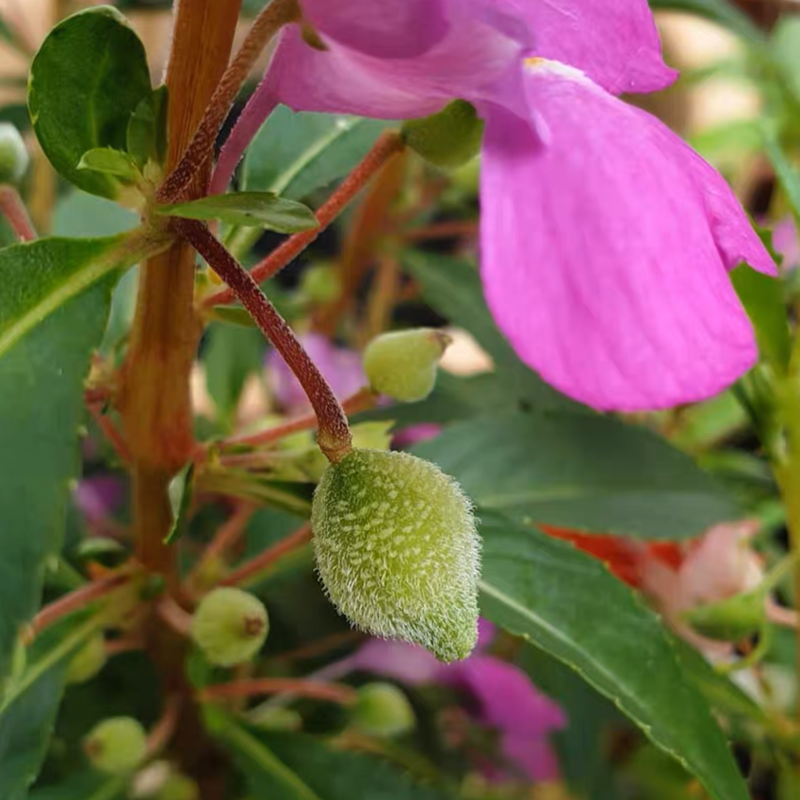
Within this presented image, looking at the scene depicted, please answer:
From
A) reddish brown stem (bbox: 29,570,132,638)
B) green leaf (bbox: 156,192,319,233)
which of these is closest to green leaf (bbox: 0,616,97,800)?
reddish brown stem (bbox: 29,570,132,638)

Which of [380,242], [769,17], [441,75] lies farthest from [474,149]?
[769,17]

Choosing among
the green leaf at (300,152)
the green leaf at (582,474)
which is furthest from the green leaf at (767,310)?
the green leaf at (300,152)

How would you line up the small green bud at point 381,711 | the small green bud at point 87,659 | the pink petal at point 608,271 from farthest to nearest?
the small green bud at point 381,711 < the small green bud at point 87,659 < the pink petal at point 608,271

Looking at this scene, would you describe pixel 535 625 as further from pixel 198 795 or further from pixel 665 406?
pixel 198 795

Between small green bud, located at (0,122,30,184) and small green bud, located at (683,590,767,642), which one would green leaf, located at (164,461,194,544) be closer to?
small green bud, located at (0,122,30,184)

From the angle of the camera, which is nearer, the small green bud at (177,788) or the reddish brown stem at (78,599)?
the reddish brown stem at (78,599)

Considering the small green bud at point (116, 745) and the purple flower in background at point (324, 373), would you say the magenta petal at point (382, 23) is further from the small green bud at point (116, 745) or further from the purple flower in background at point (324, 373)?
the purple flower in background at point (324, 373)
